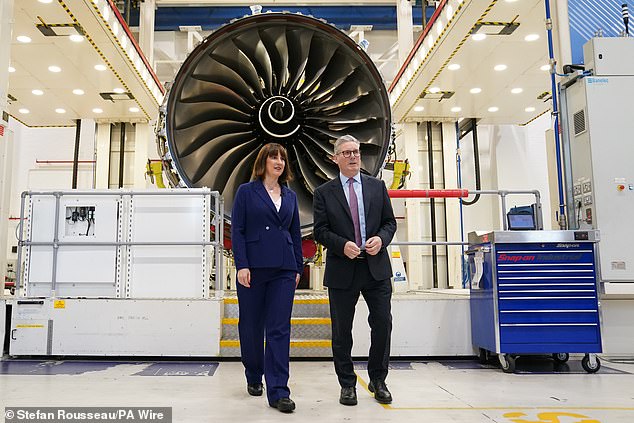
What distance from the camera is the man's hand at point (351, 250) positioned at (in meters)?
2.49

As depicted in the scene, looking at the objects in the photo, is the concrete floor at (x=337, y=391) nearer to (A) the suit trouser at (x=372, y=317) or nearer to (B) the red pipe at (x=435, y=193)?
(A) the suit trouser at (x=372, y=317)

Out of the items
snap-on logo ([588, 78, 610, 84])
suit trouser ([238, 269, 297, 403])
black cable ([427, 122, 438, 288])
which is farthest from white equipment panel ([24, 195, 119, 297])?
black cable ([427, 122, 438, 288])

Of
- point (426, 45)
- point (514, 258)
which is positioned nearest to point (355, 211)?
point (514, 258)

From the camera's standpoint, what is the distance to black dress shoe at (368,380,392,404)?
2529 mm

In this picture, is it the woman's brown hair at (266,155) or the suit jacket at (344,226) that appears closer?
the suit jacket at (344,226)

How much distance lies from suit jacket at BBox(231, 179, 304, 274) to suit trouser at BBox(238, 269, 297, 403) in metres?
0.07

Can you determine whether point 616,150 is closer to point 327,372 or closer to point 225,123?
point 327,372

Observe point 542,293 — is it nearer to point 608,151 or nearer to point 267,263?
point 608,151

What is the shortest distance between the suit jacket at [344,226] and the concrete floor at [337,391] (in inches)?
24.2

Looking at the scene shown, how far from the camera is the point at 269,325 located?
2590mm

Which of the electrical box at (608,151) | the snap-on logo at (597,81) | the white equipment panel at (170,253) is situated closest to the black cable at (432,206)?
the electrical box at (608,151)

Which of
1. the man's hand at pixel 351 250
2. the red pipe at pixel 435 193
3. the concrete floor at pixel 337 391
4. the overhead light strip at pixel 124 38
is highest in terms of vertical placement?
the overhead light strip at pixel 124 38

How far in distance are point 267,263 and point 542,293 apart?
6.14ft

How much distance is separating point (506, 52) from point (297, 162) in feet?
11.4
